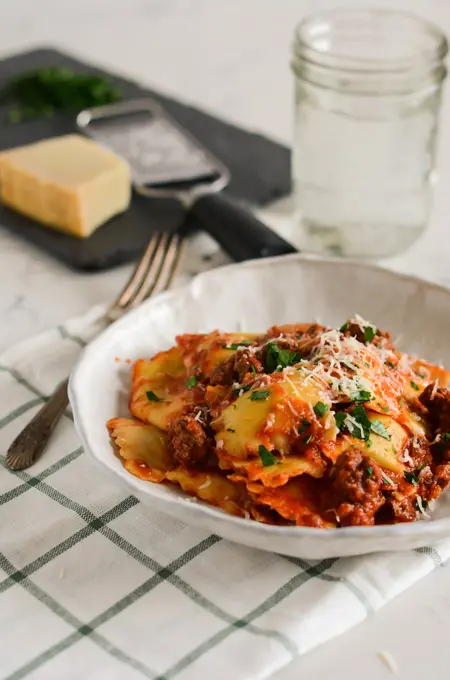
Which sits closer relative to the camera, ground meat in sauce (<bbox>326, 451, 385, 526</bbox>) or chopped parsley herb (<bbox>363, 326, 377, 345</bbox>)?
ground meat in sauce (<bbox>326, 451, 385, 526</bbox>)

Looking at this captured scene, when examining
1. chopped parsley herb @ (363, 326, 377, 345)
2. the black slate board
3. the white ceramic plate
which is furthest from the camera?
the black slate board

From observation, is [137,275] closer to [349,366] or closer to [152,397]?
[152,397]

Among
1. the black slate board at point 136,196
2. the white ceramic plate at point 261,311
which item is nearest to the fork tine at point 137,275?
the black slate board at point 136,196

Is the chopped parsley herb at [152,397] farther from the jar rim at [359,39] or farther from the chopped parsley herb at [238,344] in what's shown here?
the jar rim at [359,39]

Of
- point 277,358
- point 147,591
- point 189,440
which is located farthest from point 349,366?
point 147,591

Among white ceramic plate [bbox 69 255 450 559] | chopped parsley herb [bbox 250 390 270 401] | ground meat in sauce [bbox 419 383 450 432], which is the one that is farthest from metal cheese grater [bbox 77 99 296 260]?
chopped parsley herb [bbox 250 390 270 401]

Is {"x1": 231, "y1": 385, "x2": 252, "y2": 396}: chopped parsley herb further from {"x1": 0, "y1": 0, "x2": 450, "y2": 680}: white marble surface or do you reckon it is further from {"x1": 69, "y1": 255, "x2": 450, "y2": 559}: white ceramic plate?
{"x1": 0, "y1": 0, "x2": 450, "y2": 680}: white marble surface

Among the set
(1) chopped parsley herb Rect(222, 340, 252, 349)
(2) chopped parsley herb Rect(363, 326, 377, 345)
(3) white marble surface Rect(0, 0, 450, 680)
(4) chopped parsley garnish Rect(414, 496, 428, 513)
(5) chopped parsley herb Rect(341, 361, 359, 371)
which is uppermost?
(5) chopped parsley herb Rect(341, 361, 359, 371)
